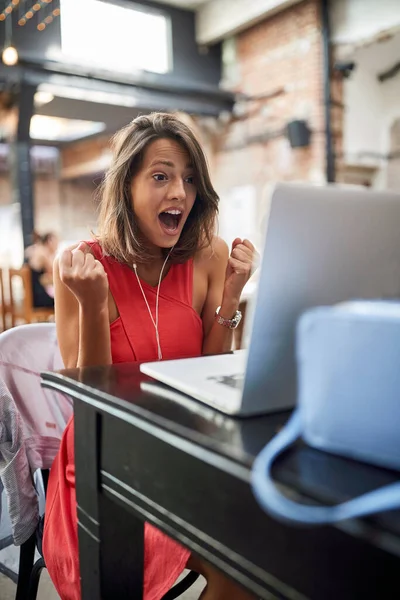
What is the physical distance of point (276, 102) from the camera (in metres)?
6.49

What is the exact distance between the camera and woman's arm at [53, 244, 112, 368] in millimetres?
1000

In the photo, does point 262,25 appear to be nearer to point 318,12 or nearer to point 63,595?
point 318,12

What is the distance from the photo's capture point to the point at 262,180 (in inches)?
262

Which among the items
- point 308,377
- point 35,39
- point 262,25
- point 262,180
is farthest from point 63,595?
point 262,25

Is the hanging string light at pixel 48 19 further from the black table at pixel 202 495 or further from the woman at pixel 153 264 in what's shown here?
the black table at pixel 202 495

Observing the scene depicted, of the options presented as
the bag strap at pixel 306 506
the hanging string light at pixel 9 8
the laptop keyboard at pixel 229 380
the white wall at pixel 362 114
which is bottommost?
the bag strap at pixel 306 506

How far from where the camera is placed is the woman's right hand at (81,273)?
3.26 ft

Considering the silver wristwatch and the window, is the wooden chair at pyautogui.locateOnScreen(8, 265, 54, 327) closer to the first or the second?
the window

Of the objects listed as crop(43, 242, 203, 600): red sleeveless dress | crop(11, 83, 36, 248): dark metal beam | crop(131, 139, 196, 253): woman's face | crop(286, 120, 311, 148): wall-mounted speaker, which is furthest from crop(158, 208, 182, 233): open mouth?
crop(286, 120, 311, 148): wall-mounted speaker

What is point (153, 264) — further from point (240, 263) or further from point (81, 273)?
point (81, 273)

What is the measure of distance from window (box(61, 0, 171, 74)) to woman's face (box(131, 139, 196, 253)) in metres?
4.54

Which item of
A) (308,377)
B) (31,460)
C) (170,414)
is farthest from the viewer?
(31,460)

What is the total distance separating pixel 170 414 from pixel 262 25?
264 inches

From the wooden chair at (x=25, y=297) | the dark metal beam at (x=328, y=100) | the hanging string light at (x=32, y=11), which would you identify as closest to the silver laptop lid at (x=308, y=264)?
the wooden chair at (x=25, y=297)
